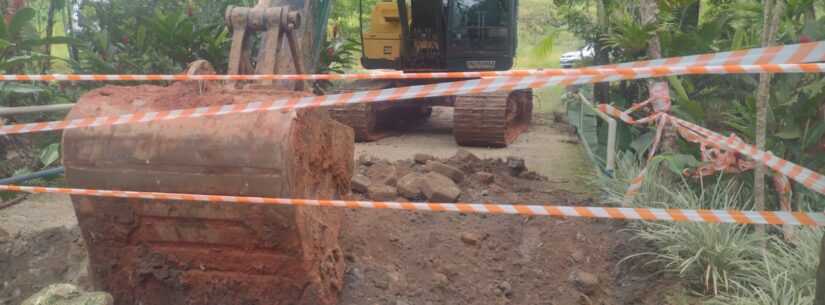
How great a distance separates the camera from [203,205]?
2922mm

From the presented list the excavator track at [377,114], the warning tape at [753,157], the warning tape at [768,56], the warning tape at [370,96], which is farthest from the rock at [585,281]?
the excavator track at [377,114]

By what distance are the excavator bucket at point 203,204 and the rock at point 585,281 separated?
4.59ft

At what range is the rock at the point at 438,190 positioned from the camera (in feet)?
16.6

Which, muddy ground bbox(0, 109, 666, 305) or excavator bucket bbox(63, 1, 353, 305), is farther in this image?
muddy ground bbox(0, 109, 666, 305)

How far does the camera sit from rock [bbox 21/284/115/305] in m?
2.89

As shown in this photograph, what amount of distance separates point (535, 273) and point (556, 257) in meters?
0.27

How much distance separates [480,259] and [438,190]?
103cm

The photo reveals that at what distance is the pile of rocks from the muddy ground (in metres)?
0.28

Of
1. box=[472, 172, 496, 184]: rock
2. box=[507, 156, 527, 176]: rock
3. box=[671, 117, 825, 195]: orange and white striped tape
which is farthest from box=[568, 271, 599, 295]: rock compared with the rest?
box=[507, 156, 527, 176]: rock

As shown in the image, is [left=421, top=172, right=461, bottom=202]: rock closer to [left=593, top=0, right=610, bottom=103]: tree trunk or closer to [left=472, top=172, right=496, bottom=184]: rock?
[left=472, top=172, right=496, bottom=184]: rock

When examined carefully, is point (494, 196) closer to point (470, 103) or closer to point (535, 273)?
point (535, 273)

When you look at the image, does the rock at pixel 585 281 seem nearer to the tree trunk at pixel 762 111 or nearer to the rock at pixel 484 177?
the tree trunk at pixel 762 111

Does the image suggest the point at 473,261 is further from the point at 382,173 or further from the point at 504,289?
the point at 382,173

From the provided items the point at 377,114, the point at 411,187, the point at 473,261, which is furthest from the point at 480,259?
the point at 377,114
